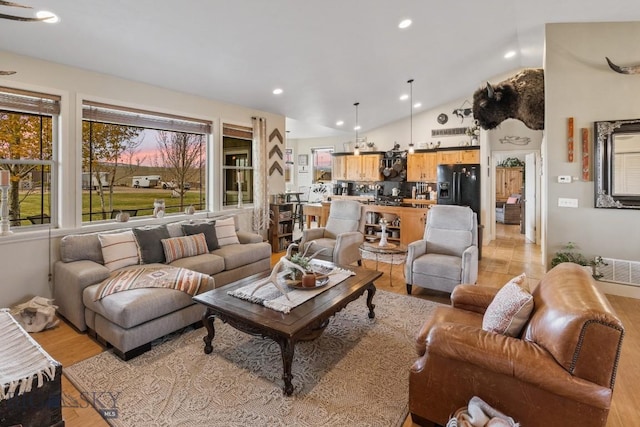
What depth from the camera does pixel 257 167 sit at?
19.4 feet

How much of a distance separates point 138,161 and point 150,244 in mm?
1536

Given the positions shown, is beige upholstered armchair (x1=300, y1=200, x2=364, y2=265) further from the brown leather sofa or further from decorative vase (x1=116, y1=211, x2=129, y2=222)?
the brown leather sofa

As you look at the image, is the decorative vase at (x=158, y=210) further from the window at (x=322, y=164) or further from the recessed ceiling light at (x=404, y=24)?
the window at (x=322, y=164)

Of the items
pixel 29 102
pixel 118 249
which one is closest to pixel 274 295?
pixel 118 249

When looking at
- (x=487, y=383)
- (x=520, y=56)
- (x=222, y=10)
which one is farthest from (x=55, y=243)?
(x=520, y=56)

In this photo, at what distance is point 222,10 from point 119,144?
2365mm

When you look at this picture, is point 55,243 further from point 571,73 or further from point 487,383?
point 571,73

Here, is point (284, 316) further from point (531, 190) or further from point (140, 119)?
point (531, 190)

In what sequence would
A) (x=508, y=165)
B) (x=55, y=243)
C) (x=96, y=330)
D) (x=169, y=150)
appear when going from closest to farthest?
(x=96, y=330)
(x=55, y=243)
(x=169, y=150)
(x=508, y=165)

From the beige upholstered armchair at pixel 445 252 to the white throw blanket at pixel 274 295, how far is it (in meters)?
1.37

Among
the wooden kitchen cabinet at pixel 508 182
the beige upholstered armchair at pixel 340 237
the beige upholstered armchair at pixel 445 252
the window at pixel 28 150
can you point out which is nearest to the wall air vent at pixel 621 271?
the beige upholstered armchair at pixel 445 252

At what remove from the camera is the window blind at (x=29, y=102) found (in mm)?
3221

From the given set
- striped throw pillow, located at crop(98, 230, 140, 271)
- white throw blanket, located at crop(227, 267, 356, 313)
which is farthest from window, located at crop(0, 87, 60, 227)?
white throw blanket, located at crop(227, 267, 356, 313)

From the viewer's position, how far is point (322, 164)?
1018cm
